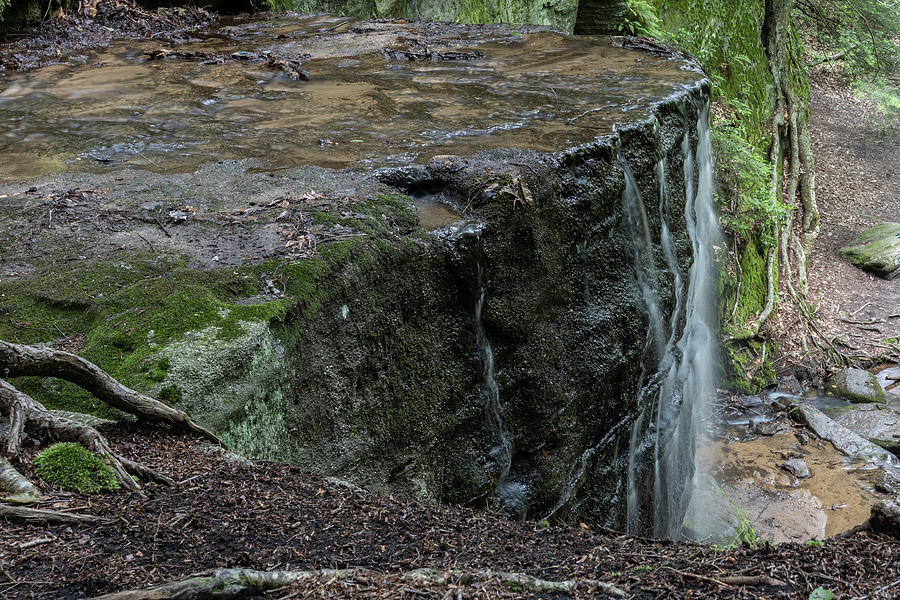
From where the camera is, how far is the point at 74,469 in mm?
2510

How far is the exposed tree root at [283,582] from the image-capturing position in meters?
1.82

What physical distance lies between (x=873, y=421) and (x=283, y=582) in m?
9.31

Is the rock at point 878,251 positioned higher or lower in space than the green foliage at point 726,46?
lower

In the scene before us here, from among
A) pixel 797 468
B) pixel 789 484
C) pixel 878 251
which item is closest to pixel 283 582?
pixel 789 484

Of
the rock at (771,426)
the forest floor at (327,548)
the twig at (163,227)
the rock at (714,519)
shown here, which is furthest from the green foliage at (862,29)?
the twig at (163,227)

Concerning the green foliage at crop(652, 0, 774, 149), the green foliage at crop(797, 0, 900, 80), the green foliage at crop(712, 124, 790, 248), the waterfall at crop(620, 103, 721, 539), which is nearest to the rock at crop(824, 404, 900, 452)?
the waterfall at crop(620, 103, 721, 539)

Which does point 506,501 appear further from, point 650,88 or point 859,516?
point 859,516

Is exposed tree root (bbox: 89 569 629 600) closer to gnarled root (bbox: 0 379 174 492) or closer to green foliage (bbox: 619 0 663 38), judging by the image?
gnarled root (bbox: 0 379 174 492)

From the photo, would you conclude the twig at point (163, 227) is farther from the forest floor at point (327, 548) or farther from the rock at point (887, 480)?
the rock at point (887, 480)

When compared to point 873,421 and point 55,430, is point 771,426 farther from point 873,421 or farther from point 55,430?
point 55,430

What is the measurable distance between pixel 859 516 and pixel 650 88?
16.1 ft

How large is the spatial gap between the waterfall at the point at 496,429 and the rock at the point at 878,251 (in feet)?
34.2

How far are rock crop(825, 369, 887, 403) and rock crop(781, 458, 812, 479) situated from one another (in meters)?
1.89

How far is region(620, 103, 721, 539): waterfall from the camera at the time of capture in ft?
19.9
